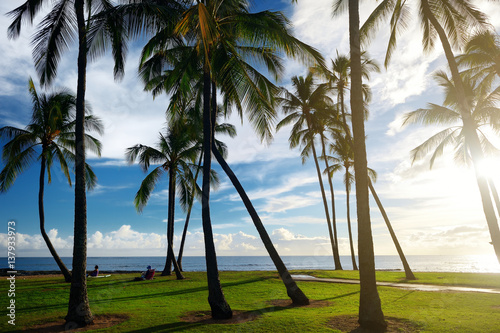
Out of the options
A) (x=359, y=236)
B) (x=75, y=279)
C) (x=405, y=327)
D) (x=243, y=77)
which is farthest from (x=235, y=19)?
(x=405, y=327)

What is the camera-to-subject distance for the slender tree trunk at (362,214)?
7660 millimetres

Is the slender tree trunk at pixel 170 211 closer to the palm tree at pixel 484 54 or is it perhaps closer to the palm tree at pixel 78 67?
the palm tree at pixel 78 67

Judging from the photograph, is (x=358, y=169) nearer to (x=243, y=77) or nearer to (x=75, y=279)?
(x=243, y=77)

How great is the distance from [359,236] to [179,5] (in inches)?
414

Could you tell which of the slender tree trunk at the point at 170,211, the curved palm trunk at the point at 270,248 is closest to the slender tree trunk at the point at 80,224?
the curved palm trunk at the point at 270,248

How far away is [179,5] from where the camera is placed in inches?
463

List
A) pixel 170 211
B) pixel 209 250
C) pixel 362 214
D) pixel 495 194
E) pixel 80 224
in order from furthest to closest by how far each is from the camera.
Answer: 1. pixel 170 211
2. pixel 495 194
3. pixel 209 250
4. pixel 80 224
5. pixel 362 214

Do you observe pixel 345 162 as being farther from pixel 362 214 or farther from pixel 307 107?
pixel 362 214

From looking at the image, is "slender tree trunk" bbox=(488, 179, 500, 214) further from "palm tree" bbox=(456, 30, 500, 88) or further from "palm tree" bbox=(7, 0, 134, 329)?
"palm tree" bbox=(7, 0, 134, 329)

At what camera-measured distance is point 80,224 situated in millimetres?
9125

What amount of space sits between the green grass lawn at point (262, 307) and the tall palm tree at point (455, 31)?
369 centimetres

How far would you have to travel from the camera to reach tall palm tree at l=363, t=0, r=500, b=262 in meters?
11.8

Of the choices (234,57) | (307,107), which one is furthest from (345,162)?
(234,57)

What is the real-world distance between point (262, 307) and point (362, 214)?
17.6 feet
